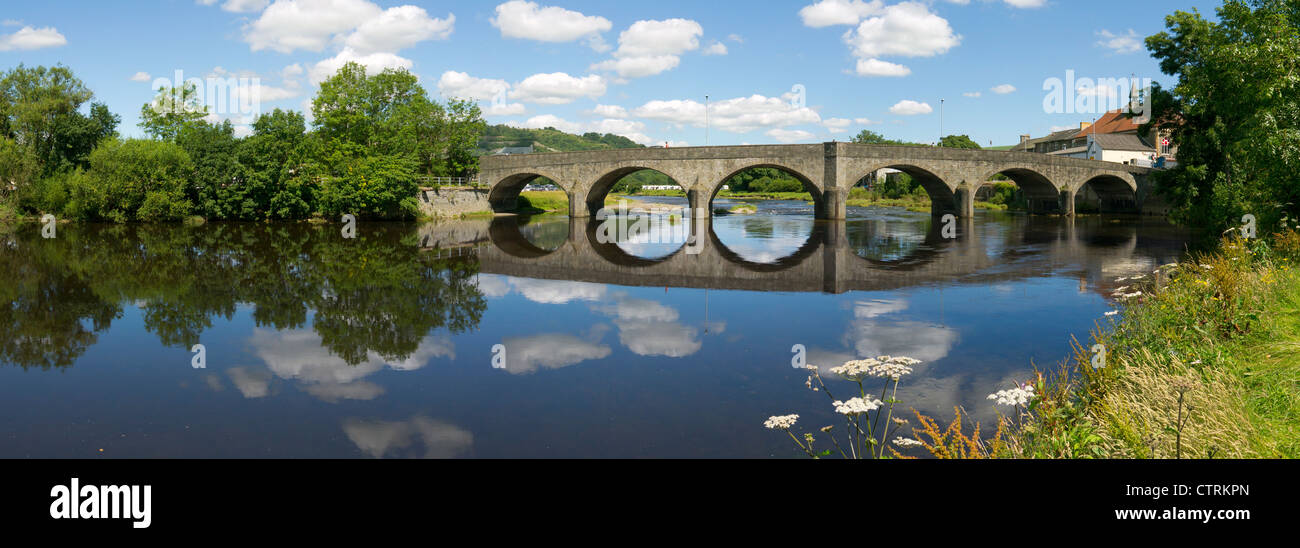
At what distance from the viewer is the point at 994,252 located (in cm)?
3278

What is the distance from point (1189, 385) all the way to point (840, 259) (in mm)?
22948

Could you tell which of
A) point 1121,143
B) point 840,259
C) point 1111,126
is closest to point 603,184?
point 840,259

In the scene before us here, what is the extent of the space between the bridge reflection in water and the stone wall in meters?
11.9

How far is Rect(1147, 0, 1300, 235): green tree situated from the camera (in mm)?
19859

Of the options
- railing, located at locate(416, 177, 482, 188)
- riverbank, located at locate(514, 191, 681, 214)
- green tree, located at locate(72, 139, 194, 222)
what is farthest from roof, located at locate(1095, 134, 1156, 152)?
Answer: green tree, located at locate(72, 139, 194, 222)

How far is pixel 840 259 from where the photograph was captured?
30.4 metres

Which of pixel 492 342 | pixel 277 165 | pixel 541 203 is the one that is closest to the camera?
pixel 492 342

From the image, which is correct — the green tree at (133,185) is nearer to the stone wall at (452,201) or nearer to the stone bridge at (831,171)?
the stone wall at (452,201)

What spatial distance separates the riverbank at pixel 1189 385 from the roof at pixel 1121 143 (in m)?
78.3

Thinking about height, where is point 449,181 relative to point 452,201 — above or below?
above

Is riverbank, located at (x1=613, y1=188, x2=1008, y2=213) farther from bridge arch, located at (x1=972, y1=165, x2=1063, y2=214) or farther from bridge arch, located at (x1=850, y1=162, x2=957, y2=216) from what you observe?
bridge arch, located at (x1=850, y1=162, x2=957, y2=216)

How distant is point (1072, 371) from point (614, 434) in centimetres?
737

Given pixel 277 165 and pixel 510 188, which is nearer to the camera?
pixel 277 165

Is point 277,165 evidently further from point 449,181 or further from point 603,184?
point 603,184
